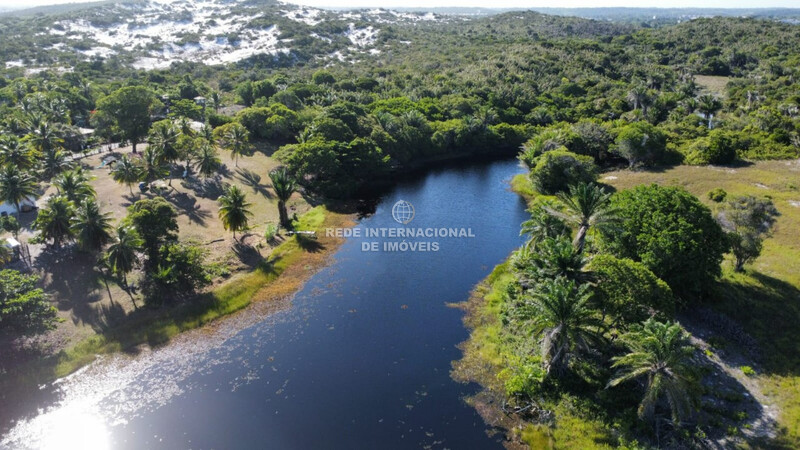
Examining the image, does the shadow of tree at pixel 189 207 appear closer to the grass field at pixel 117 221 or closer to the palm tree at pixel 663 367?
the grass field at pixel 117 221

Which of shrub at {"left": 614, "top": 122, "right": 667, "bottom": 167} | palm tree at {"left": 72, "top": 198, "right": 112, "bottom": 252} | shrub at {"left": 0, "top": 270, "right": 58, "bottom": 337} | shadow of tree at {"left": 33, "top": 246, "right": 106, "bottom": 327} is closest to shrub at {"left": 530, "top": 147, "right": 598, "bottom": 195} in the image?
shrub at {"left": 614, "top": 122, "right": 667, "bottom": 167}

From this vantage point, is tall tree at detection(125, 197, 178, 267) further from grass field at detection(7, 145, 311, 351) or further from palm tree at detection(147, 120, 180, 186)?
palm tree at detection(147, 120, 180, 186)

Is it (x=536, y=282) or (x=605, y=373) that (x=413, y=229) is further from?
(x=605, y=373)

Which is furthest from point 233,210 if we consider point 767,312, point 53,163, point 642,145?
point 642,145

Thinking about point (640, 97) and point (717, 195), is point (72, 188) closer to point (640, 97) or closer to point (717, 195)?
point (717, 195)

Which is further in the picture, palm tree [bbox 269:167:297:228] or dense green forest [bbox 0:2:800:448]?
palm tree [bbox 269:167:297:228]

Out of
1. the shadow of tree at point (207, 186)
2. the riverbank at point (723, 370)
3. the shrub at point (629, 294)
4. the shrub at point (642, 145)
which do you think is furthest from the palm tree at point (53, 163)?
the shrub at point (642, 145)

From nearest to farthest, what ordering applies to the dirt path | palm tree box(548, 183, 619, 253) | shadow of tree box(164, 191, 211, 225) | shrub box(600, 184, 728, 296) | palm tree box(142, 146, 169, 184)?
the dirt path, shrub box(600, 184, 728, 296), palm tree box(548, 183, 619, 253), shadow of tree box(164, 191, 211, 225), palm tree box(142, 146, 169, 184)

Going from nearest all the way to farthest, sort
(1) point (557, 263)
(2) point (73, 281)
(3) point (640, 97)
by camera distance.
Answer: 1. (1) point (557, 263)
2. (2) point (73, 281)
3. (3) point (640, 97)
